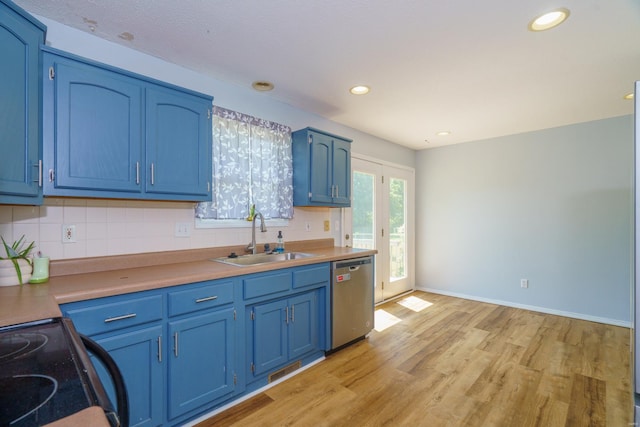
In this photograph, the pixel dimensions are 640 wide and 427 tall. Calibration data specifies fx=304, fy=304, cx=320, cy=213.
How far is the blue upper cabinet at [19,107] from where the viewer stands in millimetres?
1388

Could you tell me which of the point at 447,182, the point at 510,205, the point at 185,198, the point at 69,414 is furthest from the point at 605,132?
the point at 69,414

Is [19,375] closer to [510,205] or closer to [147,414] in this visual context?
[147,414]

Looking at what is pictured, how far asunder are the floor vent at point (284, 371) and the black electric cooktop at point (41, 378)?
1.66 meters

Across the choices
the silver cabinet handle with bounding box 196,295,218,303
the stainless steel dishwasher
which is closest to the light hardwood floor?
the stainless steel dishwasher

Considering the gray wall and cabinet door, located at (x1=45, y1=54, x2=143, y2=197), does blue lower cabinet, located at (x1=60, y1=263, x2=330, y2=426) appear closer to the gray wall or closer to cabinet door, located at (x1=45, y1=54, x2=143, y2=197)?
cabinet door, located at (x1=45, y1=54, x2=143, y2=197)

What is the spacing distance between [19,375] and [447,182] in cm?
506

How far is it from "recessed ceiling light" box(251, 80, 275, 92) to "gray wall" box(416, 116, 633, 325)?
10.8ft

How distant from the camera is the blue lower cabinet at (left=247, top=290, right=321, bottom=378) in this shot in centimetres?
220

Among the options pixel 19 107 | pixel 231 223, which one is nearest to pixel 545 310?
pixel 231 223

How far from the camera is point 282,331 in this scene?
7.82 feet

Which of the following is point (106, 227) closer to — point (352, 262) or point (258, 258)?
point (258, 258)

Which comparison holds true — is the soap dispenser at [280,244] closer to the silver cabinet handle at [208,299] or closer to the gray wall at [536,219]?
the silver cabinet handle at [208,299]

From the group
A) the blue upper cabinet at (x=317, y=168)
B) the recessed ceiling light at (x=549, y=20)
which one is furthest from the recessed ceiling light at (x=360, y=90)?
the recessed ceiling light at (x=549, y=20)

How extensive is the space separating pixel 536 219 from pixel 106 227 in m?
4.74
